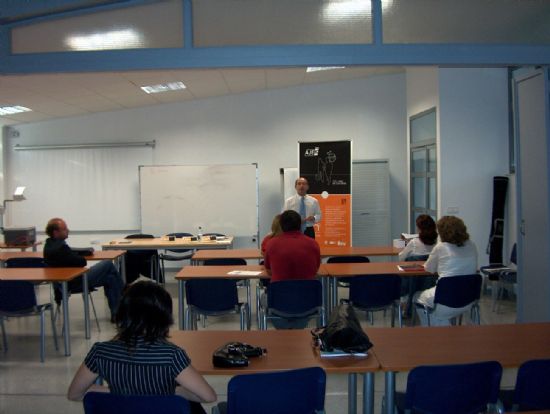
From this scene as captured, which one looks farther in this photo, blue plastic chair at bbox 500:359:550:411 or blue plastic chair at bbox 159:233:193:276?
blue plastic chair at bbox 159:233:193:276

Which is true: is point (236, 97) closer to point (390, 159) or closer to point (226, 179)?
point (226, 179)

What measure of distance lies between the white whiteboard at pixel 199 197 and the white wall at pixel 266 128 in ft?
1.05

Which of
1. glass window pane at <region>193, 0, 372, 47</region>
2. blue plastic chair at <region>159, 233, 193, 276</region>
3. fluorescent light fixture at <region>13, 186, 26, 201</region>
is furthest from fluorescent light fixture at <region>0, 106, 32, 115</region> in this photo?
glass window pane at <region>193, 0, 372, 47</region>

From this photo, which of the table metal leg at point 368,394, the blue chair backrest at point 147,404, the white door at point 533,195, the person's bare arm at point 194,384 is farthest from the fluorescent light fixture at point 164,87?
the blue chair backrest at point 147,404

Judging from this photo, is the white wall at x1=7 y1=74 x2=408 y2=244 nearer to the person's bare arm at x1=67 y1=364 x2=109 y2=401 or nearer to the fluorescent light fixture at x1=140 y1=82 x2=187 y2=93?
the fluorescent light fixture at x1=140 y1=82 x2=187 y2=93

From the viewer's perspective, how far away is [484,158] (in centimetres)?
749

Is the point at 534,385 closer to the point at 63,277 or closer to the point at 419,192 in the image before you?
the point at 63,277

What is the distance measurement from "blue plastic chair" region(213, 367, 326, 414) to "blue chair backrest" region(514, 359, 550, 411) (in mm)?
872

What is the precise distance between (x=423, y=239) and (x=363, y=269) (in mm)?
742

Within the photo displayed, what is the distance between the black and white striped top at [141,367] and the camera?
212cm

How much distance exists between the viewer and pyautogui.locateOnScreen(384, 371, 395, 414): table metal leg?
102 inches

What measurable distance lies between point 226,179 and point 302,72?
7.48 ft

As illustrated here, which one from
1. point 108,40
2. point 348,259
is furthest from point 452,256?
point 108,40

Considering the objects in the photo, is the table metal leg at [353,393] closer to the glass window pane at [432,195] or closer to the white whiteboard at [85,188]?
the glass window pane at [432,195]
